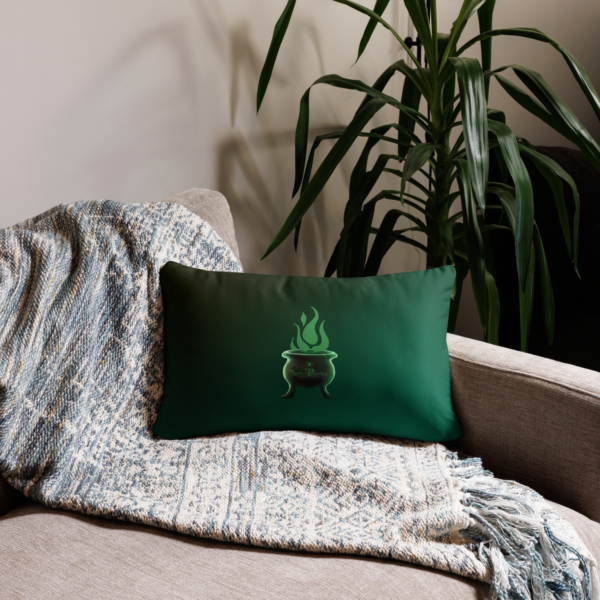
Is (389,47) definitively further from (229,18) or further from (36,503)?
(36,503)

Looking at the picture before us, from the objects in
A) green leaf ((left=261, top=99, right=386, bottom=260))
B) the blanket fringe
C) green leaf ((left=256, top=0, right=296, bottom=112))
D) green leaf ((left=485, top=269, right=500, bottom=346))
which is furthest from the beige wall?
the blanket fringe

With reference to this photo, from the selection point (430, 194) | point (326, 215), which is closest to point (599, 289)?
point (430, 194)

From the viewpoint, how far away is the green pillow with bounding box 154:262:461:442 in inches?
36.3

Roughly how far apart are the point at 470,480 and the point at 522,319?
1.97 feet

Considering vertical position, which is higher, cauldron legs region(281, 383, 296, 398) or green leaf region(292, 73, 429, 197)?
green leaf region(292, 73, 429, 197)

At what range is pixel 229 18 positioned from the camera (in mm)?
1554

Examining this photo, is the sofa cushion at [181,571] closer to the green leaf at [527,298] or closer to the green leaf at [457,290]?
the green leaf at [527,298]

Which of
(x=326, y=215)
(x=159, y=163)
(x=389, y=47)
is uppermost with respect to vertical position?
(x=389, y=47)

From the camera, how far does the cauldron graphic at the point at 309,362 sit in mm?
917

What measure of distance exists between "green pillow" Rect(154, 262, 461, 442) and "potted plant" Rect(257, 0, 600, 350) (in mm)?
262

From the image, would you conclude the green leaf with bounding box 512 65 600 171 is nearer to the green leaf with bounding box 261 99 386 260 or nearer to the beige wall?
the green leaf with bounding box 261 99 386 260

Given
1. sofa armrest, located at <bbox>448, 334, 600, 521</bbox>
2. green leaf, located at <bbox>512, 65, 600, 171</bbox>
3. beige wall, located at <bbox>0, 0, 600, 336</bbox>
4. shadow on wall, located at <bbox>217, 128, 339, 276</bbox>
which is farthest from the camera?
shadow on wall, located at <bbox>217, 128, 339, 276</bbox>

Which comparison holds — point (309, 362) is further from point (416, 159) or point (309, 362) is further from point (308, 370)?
point (416, 159)

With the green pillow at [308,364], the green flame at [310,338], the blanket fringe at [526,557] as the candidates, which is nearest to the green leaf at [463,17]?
the green pillow at [308,364]
